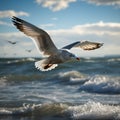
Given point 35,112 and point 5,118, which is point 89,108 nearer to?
point 35,112

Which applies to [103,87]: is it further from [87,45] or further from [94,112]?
[87,45]

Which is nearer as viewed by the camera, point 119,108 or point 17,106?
point 119,108

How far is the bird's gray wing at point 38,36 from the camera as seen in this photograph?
6.03 m

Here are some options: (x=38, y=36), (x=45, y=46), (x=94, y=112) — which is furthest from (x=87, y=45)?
(x=94, y=112)

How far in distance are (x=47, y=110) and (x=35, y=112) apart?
0.34 metres

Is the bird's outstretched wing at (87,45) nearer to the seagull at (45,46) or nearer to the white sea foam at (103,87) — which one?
the seagull at (45,46)

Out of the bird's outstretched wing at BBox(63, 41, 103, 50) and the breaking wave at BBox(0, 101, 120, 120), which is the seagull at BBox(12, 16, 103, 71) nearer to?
the bird's outstretched wing at BBox(63, 41, 103, 50)

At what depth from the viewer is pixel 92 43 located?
7.70 m

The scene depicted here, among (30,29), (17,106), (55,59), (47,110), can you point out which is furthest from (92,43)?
(17,106)

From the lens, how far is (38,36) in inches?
261

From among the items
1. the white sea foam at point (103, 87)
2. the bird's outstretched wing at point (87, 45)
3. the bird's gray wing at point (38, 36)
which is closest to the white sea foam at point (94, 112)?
the bird's outstretched wing at point (87, 45)

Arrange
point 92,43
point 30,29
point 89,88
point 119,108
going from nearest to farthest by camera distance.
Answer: point 30,29
point 92,43
point 119,108
point 89,88

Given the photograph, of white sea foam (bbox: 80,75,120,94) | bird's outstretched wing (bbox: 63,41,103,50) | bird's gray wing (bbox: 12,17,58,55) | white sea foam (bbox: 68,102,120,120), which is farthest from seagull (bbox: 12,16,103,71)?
white sea foam (bbox: 80,75,120,94)

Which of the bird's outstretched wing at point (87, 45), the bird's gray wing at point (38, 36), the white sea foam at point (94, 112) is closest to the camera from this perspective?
the bird's gray wing at point (38, 36)
